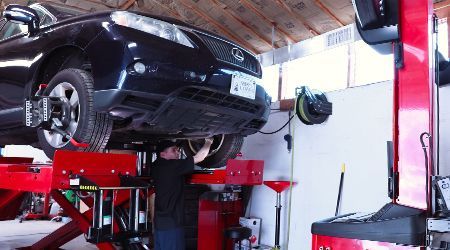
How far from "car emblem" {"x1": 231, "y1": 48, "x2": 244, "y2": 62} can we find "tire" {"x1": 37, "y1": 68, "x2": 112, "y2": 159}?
2.82 feet

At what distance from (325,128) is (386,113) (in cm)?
65

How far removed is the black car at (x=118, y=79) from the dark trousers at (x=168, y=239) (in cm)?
111

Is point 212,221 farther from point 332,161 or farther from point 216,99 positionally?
point 216,99

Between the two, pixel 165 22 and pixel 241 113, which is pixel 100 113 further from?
pixel 241 113

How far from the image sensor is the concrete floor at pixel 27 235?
4.80 metres

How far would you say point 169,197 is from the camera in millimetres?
3457

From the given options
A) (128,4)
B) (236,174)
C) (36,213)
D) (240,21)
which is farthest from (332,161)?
(36,213)

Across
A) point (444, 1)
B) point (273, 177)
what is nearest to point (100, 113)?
point (273, 177)

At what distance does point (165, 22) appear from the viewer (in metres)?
2.36

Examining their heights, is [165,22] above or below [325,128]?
above

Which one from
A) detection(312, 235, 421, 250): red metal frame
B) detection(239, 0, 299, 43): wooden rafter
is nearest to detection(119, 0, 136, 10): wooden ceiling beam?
detection(239, 0, 299, 43): wooden rafter

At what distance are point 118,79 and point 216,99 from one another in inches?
23.6

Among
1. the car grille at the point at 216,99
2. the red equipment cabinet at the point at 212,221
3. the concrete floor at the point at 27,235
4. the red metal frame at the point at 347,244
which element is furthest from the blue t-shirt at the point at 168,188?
the red metal frame at the point at 347,244

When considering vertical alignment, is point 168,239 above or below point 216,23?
below
